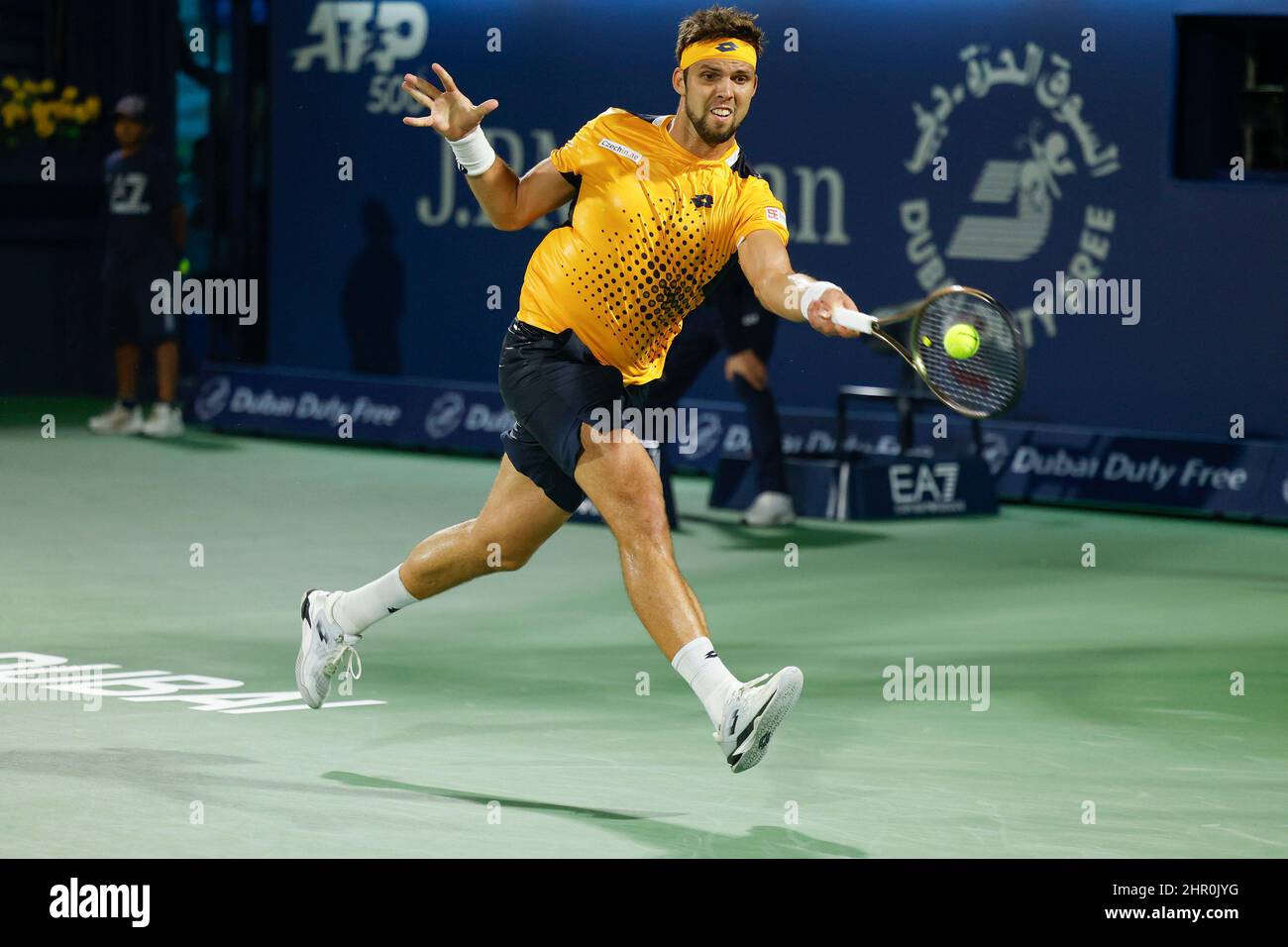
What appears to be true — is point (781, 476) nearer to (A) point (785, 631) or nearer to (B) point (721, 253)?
(A) point (785, 631)

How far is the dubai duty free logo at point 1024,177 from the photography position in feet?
44.3

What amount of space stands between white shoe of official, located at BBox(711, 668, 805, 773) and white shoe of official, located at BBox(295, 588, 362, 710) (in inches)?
61.4

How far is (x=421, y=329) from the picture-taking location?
53.6ft

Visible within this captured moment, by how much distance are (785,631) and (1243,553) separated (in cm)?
348

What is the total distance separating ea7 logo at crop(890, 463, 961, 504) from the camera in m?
12.4

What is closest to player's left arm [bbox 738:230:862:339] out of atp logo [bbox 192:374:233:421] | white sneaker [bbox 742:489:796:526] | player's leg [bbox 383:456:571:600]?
player's leg [bbox 383:456:571:600]

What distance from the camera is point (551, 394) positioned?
6.47 m

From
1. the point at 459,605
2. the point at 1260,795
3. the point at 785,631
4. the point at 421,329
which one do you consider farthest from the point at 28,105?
the point at 1260,795

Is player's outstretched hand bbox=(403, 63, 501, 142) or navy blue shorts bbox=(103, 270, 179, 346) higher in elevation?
player's outstretched hand bbox=(403, 63, 501, 142)

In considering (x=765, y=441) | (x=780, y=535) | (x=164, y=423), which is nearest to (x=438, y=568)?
(x=780, y=535)

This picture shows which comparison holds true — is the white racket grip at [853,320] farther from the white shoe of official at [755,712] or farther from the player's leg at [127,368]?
the player's leg at [127,368]

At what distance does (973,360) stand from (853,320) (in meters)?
0.46

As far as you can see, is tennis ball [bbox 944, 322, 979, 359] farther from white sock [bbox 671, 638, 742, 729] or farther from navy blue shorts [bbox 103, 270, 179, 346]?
navy blue shorts [bbox 103, 270, 179, 346]

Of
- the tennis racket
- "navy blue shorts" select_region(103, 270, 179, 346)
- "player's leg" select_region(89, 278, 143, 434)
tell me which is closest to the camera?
the tennis racket
